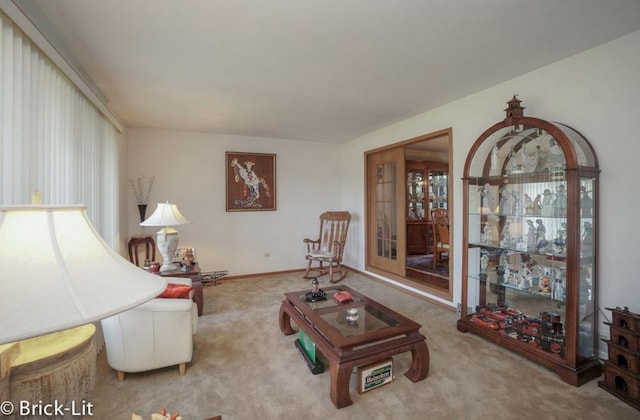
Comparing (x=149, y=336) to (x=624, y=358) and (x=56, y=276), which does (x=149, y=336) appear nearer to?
(x=56, y=276)

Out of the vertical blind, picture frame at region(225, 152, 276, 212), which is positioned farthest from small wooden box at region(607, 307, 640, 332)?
picture frame at region(225, 152, 276, 212)

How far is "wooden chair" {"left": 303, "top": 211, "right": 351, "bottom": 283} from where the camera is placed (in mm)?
4750

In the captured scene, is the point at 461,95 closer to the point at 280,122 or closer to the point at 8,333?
the point at 280,122

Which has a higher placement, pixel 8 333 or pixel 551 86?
pixel 551 86

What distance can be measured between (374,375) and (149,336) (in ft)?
5.24

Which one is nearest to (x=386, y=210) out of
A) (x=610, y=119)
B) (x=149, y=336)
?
(x=610, y=119)

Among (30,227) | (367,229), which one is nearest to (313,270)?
(367,229)

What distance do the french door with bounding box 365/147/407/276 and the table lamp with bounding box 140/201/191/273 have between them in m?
3.00

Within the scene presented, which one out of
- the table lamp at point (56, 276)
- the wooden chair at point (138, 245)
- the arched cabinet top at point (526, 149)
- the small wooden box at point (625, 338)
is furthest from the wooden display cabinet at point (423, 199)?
the table lamp at point (56, 276)

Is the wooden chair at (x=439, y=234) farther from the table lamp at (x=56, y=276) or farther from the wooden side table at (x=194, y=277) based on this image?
the table lamp at (x=56, y=276)

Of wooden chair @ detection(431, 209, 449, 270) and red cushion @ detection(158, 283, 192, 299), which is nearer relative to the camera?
red cushion @ detection(158, 283, 192, 299)

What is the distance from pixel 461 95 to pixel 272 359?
10.8 ft

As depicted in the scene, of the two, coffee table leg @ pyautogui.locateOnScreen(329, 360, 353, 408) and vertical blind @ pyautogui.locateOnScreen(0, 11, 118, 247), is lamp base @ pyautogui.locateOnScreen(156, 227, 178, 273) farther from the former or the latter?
coffee table leg @ pyautogui.locateOnScreen(329, 360, 353, 408)

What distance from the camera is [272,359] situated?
92.2 inches
